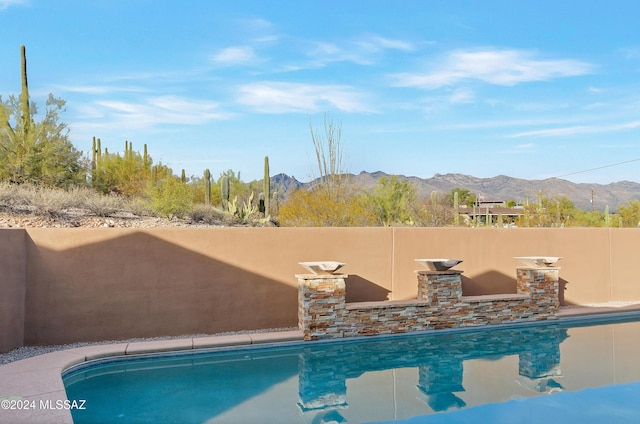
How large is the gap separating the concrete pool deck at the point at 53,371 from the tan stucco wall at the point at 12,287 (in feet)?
2.27

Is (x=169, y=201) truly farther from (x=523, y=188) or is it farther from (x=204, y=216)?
(x=523, y=188)

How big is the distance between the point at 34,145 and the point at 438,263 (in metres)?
10.8

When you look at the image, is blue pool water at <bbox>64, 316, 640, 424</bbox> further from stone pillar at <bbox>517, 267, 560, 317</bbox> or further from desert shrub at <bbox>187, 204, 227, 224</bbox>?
desert shrub at <bbox>187, 204, 227, 224</bbox>

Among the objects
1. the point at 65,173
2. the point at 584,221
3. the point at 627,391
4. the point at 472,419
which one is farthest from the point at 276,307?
the point at 584,221

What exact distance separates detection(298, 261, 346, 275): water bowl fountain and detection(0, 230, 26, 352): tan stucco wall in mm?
4118

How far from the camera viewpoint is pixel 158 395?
5.12 metres

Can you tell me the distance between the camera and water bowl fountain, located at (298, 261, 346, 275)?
7.37 metres

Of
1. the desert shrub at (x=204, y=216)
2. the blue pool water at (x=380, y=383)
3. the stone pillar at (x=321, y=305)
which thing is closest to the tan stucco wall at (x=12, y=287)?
the blue pool water at (x=380, y=383)

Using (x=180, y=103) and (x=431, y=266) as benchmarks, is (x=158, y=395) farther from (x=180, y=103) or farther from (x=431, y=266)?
(x=180, y=103)

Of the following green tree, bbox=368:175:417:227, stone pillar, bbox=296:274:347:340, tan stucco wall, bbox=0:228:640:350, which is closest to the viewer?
tan stucco wall, bbox=0:228:640:350

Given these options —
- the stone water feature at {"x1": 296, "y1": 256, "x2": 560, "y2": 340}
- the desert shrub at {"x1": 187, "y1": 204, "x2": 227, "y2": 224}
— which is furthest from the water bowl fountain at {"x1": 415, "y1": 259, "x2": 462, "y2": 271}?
the desert shrub at {"x1": 187, "y1": 204, "x2": 227, "y2": 224}

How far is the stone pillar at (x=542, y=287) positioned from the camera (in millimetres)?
8938

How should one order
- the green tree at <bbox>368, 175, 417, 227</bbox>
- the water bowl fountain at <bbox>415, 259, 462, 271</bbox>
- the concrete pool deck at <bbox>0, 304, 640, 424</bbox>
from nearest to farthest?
the concrete pool deck at <bbox>0, 304, 640, 424</bbox> → the water bowl fountain at <bbox>415, 259, 462, 271</bbox> → the green tree at <bbox>368, 175, 417, 227</bbox>

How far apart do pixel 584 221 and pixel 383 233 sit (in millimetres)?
25458
